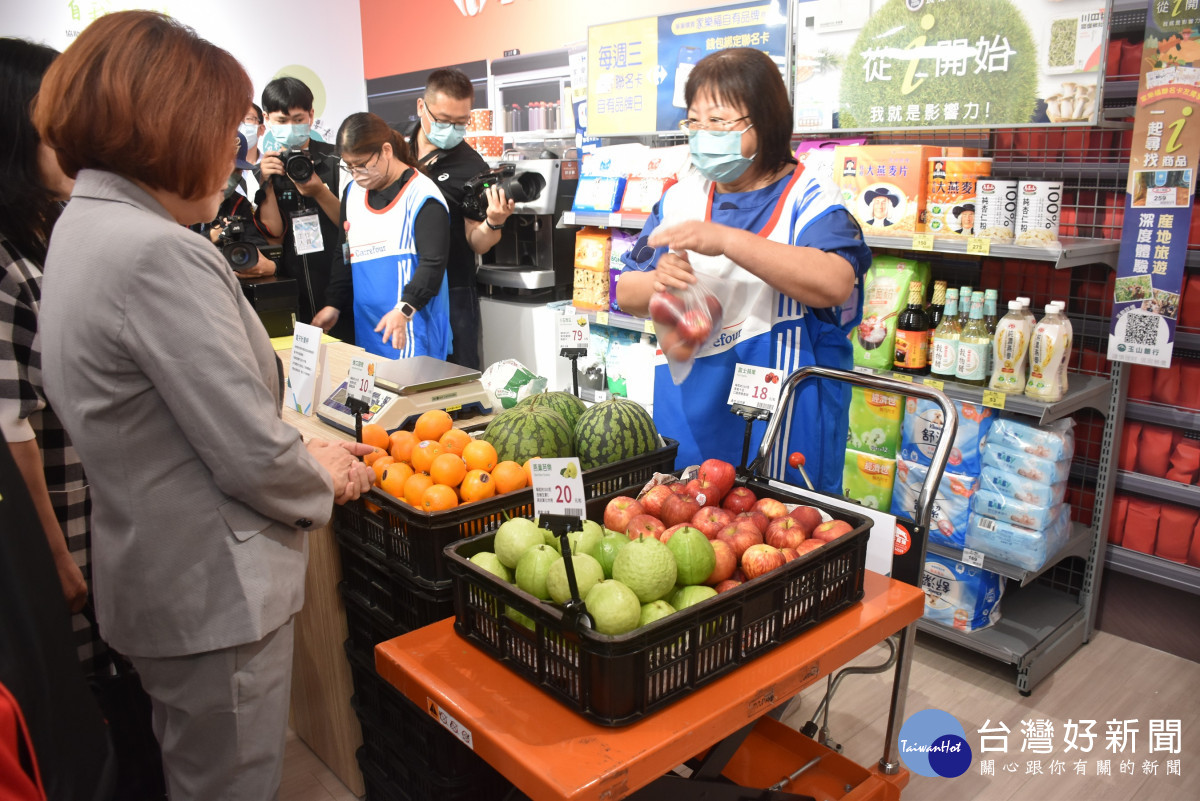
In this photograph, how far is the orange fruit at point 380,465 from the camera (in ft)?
6.13

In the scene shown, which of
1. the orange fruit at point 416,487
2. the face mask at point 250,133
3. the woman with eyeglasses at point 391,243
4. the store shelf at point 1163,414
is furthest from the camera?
the face mask at point 250,133

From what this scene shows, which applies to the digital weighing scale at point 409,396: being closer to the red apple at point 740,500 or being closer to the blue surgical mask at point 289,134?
the red apple at point 740,500

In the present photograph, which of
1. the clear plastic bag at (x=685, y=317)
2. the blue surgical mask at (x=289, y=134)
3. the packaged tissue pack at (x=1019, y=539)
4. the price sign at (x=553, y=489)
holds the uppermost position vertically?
the blue surgical mask at (x=289, y=134)

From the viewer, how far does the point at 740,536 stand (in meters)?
1.54

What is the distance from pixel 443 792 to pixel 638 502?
0.75 meters

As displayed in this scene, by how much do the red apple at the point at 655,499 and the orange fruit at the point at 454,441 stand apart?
449mm

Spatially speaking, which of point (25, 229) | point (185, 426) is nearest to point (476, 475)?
point (185, 426)


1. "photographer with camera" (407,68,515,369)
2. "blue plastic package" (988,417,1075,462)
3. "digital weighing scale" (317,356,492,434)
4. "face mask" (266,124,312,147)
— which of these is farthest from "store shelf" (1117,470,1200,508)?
"face mask" (266,124,312,147)

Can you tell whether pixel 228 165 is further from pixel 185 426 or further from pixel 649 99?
pixel 649 99

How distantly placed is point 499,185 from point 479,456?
233cm

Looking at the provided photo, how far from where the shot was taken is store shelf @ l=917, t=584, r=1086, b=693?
295cm

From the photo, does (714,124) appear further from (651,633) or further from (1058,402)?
(1058,402)

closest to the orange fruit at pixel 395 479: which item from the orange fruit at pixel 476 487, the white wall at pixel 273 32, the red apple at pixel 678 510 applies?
the orange fruit at pixel 476 487

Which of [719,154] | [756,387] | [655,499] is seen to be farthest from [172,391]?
[719,154]
